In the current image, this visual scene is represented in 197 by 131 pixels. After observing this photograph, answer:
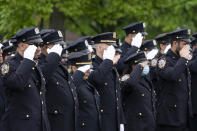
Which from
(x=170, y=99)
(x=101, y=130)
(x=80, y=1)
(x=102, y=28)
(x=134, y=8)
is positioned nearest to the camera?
(x=101, y=130)

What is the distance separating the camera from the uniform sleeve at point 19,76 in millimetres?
6746

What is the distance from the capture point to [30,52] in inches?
277

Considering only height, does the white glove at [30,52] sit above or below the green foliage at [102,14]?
Answer: below

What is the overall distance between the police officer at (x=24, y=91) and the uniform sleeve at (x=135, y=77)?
6.72 ft

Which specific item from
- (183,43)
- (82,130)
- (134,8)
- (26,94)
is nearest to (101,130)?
(82,130)

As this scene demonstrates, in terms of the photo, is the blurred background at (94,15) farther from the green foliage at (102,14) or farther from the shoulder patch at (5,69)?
the shoulder patch at (5,69)

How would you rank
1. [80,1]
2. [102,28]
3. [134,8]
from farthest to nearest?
[102,28] → [134,8] → [80,1]

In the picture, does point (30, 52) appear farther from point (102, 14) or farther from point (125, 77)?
point (102, 14)

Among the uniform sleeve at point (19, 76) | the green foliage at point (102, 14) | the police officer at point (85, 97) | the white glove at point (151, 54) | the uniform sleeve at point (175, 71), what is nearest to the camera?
the uniform sleeve at point (19, 76)

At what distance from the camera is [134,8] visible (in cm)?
1889

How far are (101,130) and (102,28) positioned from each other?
43.9 ft

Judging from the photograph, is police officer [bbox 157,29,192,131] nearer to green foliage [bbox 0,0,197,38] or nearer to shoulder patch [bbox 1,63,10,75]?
shoulder patch [bbox 1,63,10,75]

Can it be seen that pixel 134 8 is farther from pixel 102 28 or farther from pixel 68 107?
pixel 68 107

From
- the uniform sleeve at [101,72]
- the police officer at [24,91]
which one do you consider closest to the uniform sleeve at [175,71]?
the uniform sleeve at [101,72]
